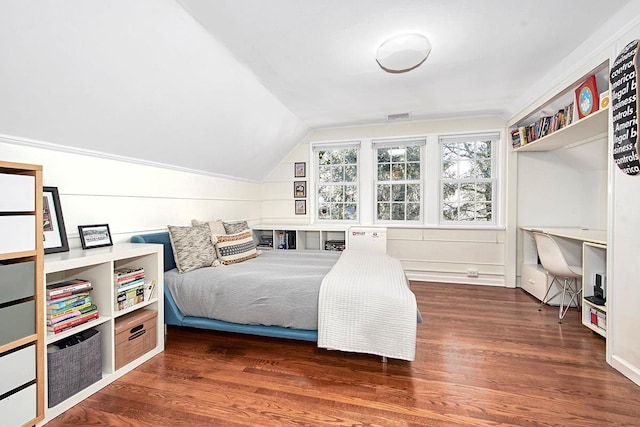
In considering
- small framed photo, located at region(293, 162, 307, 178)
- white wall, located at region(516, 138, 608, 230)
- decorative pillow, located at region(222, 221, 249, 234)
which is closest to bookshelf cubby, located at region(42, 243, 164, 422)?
decorative pillow, located at region(222, 221, 249, 234)

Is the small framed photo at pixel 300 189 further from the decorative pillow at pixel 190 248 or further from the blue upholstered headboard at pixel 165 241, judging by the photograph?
the blue upholstered headboard at pixel 165 241

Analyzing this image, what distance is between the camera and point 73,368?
5.00 ft

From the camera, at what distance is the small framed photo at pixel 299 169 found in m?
4.51

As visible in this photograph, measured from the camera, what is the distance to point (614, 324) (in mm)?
1903

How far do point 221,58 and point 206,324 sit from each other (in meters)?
2.01

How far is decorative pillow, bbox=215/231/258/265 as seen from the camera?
2.68 m

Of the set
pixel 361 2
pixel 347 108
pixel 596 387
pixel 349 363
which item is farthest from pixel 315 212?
pixel 596 387

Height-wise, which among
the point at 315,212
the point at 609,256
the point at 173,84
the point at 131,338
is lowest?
the point at 131,338

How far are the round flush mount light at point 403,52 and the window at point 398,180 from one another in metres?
2.02

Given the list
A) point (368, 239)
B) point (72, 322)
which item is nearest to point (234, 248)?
point (72, 322)

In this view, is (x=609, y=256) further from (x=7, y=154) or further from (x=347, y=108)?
(x=7, y=154)

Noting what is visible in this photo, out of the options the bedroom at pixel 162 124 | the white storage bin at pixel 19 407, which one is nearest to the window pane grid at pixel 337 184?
the bedroom at pixel 162 124

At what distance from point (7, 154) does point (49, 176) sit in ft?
0.74

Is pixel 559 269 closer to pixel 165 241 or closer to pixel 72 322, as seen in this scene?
pixel 165 241
